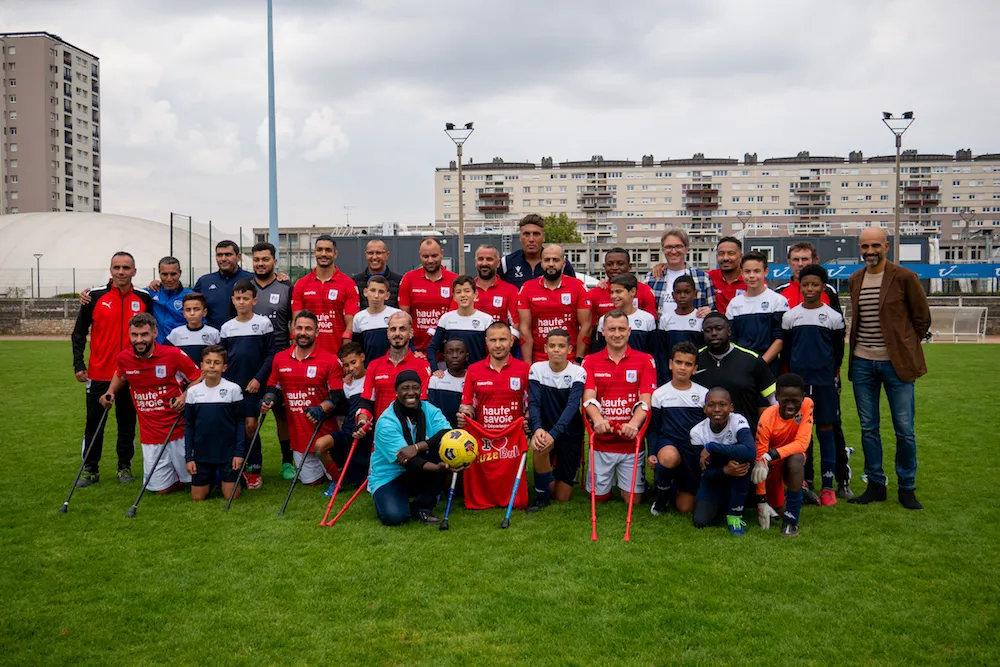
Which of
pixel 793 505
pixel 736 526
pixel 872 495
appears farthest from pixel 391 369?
pixel 872 495

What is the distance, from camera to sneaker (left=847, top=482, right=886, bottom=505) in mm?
6047

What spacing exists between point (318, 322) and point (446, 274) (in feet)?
4.31

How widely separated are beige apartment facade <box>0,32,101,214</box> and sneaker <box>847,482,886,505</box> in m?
89.9

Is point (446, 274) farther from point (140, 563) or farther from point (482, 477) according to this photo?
point (140, 563)

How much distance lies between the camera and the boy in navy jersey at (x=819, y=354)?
6008 millimetres

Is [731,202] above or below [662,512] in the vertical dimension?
above

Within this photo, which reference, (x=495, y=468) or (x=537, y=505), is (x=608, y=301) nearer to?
(x=495, y=468)

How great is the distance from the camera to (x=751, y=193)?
95.8m

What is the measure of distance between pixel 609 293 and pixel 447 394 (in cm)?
176

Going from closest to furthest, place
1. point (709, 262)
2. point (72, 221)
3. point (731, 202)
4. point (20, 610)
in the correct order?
point (20, 610), point (709, 262), point (72, 221), point (731, 202)

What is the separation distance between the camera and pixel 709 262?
56219mm

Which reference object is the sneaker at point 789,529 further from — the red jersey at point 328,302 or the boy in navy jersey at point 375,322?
the red jersey at point 328,302

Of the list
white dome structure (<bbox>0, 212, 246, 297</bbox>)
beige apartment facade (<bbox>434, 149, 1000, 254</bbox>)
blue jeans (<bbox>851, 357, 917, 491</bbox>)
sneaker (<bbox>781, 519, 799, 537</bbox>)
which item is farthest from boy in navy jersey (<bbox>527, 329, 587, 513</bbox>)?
beige apartment facade (<bbox>434, 149, 1000, 254</bbox>)

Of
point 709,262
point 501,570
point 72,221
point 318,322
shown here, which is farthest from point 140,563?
point 72,221
